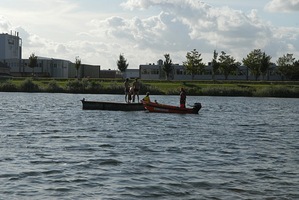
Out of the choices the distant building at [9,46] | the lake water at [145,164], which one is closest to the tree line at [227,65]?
the distant building at [9,46]

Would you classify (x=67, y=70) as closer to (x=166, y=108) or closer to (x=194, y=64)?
(x=194, y=64)

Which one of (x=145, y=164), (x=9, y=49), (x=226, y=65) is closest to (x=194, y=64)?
(x=226, y=65)

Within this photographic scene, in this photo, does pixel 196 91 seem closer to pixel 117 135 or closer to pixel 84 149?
pixel 117 135

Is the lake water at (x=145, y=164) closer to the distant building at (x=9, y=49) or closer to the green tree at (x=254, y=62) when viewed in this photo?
the green tree at (x=254, y=62)

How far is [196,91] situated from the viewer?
95.9 m

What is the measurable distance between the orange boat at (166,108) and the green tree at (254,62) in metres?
93.1

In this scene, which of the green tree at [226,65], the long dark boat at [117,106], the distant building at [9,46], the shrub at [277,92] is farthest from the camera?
the distant building at [9,46]

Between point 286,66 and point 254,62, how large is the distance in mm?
9631

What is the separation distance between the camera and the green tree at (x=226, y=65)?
134863 millimetres

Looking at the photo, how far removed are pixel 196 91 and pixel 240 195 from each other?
270 feet

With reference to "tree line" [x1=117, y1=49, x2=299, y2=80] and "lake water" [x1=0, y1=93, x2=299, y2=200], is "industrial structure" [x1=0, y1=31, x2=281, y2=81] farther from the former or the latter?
"lake water" [x1=0, y1=93, x2=299, y2=200]

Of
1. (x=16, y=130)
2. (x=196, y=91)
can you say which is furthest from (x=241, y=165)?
(x=196, y=91)

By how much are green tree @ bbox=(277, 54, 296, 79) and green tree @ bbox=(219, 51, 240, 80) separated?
13310 millimetres

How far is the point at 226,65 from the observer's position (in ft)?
443
